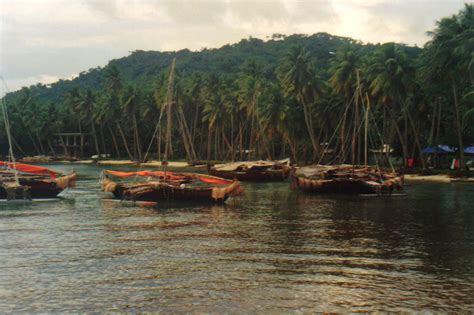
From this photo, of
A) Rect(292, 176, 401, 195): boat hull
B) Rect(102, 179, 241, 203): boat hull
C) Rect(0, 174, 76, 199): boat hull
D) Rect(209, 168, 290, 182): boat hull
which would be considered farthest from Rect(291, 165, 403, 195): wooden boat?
Rect(0, 174, 76, 199): boat hull

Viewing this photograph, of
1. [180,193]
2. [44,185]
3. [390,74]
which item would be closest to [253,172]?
[390,74]

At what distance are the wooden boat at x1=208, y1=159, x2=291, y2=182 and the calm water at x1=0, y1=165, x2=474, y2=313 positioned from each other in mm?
32781

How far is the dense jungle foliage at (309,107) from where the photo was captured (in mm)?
70062

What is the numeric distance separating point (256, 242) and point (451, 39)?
49462 mm

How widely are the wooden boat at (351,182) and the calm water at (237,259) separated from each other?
1068 cm

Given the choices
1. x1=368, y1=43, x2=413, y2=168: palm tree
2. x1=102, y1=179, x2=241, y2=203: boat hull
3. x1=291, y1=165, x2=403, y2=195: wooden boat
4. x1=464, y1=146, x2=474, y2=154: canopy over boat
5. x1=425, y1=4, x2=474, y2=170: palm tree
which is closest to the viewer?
x1=102, y1=179, x2=241, y2=203: boat hull

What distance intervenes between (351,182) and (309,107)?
41485 mm

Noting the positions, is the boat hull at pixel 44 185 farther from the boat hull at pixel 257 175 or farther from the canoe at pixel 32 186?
the boat hull at pixel 257 175

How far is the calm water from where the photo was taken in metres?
18.0

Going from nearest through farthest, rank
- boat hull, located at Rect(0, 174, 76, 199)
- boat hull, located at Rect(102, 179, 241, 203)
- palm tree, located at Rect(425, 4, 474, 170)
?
boat hull, located at Rect(102, 179, 241, 203) → boat hull, located at Rect(0, 174, 76, 199) → palm tree, located at Rect(425, 4, 474, 170)

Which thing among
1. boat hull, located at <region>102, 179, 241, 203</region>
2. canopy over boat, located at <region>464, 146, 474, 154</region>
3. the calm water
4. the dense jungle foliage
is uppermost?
the dense jungle foliage

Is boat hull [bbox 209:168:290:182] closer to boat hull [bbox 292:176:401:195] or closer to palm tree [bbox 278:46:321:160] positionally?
palm tree [bbox 278:46:321:160]

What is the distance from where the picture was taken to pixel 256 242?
2814cm

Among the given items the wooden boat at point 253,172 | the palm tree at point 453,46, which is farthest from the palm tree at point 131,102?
the palm tree at point 453,46
